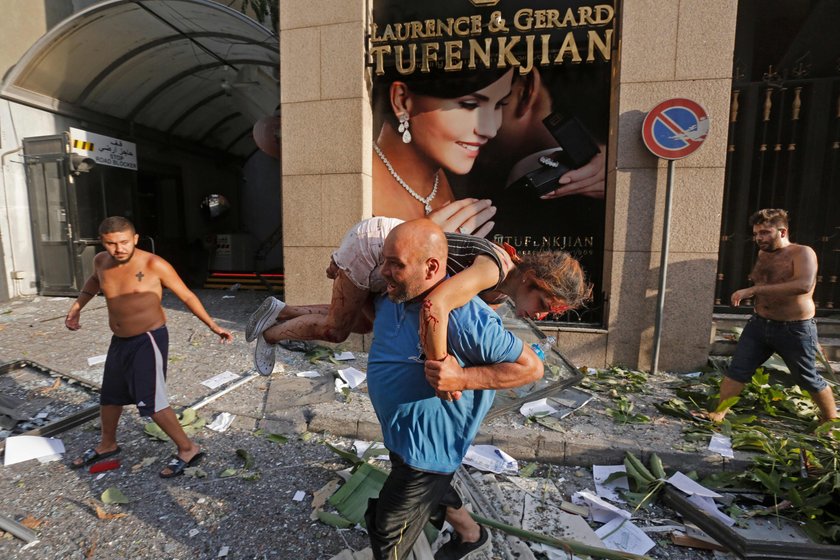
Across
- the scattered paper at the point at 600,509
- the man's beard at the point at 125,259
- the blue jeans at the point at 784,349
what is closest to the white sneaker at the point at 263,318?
the man's beard at the point at 125,259

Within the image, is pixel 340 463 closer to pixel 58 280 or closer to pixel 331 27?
pixel 331 27

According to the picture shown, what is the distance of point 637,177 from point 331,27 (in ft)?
14.2

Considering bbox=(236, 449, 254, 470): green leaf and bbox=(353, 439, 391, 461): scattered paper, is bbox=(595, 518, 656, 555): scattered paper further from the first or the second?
bbox=(236, 449, 254, 470): green leaf

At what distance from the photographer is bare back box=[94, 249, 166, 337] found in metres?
3.34

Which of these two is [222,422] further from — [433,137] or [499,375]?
[433,137]

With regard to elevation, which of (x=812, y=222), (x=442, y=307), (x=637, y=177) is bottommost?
(x=442, y=307)

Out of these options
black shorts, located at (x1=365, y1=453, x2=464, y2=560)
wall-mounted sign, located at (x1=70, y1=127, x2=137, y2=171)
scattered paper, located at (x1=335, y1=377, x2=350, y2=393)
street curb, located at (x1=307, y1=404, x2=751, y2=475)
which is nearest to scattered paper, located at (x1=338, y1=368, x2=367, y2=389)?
scattered paper, located at (x1=335, y1=377, x2=350, y2=393)

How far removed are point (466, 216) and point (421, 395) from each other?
446 cm

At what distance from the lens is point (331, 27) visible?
18.9 feet

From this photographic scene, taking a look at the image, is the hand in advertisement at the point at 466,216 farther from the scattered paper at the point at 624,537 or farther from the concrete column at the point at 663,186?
the scattered paper at the point at 624,537

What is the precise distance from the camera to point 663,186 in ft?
17.0

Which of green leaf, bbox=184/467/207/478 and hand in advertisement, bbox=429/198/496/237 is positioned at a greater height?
hand in advertisement, bbox=429/198/496/237

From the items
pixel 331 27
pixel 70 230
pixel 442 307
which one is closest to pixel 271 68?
pixel 331 27

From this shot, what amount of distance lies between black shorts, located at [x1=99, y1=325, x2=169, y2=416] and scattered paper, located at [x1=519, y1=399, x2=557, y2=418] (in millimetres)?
3040
